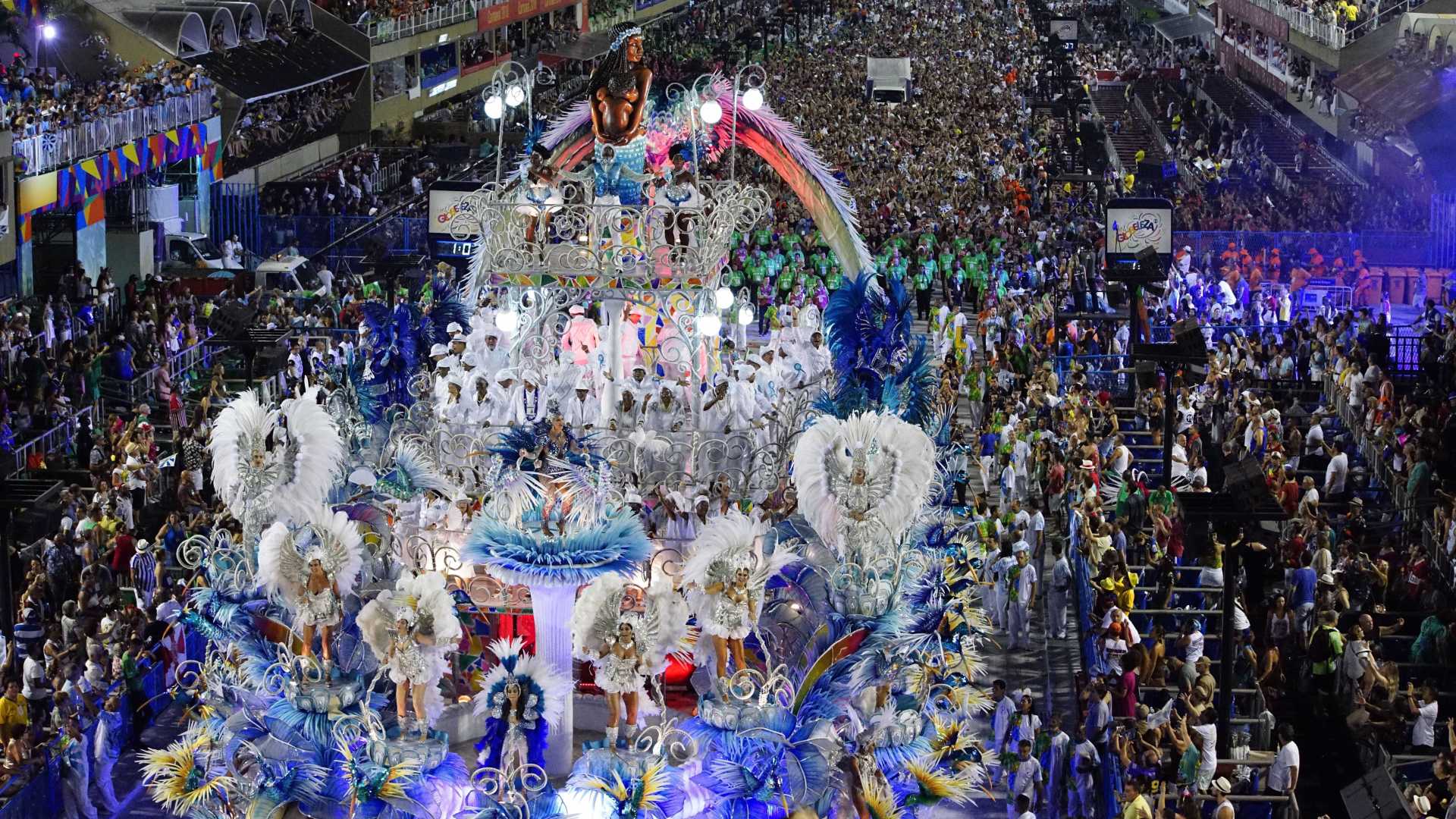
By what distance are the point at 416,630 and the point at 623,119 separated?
29.2 ft

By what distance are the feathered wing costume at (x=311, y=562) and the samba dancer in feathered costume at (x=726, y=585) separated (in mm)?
3132

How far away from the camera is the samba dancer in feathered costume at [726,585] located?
67.8ft

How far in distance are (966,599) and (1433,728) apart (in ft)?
14.7

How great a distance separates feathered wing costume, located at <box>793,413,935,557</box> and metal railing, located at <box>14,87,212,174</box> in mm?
20332

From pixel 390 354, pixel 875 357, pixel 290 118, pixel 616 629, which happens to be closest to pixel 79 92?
pixel 290 118

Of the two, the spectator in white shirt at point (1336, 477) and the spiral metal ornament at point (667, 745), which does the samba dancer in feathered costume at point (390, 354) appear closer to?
the spiral metal ornament at point (667, 745)

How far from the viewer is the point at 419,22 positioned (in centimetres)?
6391

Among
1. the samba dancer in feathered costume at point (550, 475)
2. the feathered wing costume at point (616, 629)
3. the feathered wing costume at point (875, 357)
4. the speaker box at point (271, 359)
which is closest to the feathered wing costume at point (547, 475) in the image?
the samba dancer in feathered costume at point (550, 475)

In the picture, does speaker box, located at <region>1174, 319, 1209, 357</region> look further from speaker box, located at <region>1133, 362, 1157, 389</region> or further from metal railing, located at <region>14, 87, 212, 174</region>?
metal railing, located at <region>14, 87, 212, 174</region>

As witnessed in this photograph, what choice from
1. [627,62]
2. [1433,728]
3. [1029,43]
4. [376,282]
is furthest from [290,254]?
[1029,43]

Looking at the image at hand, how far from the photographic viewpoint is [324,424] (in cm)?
2291

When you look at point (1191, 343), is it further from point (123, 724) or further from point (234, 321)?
point (123, 724)

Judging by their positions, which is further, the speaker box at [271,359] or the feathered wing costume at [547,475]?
the speaker box at [271,359]

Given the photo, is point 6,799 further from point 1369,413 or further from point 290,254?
point 290,254
